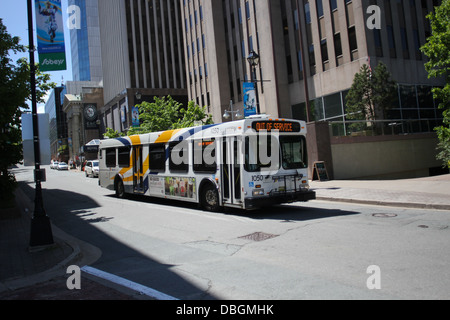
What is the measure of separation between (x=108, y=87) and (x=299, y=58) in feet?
165

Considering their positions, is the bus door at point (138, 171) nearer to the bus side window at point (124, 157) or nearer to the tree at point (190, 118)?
the bus side window at point (124, 157)

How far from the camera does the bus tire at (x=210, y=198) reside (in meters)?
11.9

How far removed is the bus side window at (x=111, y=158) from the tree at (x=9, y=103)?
209 inches

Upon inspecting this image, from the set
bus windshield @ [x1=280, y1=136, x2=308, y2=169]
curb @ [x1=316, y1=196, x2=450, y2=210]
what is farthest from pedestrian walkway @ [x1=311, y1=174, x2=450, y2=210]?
bus windshield @ [x1=280, y1=136, x2=308, y2=169]

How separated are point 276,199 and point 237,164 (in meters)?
1.61

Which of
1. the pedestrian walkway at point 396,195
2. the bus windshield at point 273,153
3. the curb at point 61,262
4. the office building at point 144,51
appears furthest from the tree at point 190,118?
the office building at point 144,51

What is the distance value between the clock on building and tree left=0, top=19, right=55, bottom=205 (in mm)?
66692

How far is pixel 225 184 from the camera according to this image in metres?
11.4

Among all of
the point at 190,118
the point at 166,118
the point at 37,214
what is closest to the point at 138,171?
the point at 37,214

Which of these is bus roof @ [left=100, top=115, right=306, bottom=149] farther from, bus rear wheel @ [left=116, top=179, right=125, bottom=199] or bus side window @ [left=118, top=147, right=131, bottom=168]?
bus rear wheel @ [left=116, top=179, right=125, bottom=199]

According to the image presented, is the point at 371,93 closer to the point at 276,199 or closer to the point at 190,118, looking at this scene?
the point at 190,118

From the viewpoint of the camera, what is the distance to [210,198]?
1225 cm

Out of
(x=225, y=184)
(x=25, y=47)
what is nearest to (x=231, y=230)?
(x=225, y=184)

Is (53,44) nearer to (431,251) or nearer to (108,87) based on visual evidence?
(431,251)
